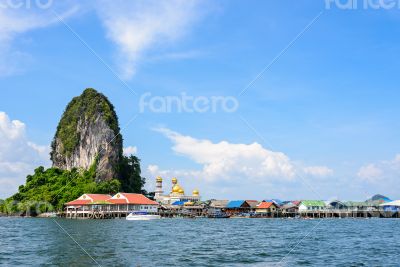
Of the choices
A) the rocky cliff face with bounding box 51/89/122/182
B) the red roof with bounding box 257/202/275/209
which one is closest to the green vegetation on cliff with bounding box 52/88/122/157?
the rocky cliff face with bounding box 51/89/122/182

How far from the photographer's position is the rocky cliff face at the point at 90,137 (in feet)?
424

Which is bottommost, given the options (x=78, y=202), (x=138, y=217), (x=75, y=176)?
(x=138, y=217)

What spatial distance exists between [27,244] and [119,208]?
69.4 metres

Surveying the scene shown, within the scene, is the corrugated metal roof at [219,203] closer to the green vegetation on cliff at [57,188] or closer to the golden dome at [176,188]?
the golden dome at [176,188]

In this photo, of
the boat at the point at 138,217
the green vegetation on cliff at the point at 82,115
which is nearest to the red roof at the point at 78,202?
the boat at the point at 138,217

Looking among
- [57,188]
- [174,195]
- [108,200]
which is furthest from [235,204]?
[57,188]

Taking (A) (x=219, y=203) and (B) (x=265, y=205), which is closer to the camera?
(B) (x=265, y=205)

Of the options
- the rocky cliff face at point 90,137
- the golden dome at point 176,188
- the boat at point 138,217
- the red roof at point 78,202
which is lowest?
the boat at point 138,217

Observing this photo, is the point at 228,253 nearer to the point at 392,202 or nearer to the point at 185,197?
the point at 392,202

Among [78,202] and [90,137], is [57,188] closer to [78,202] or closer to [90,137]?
[78,202]

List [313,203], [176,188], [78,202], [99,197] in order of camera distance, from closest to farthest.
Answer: [78,202] → [99,197] → [313,203] → [176,188]

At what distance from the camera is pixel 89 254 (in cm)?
3114

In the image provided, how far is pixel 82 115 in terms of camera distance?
14225 centimetres

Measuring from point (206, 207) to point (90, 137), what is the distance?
133 feet
